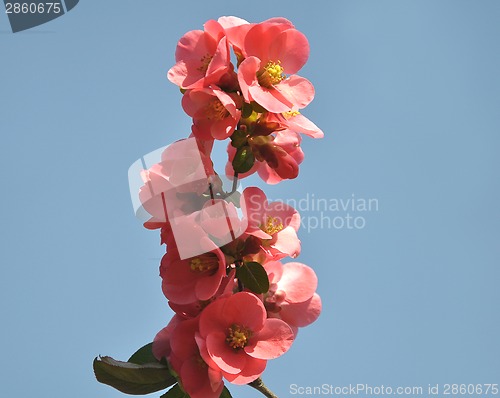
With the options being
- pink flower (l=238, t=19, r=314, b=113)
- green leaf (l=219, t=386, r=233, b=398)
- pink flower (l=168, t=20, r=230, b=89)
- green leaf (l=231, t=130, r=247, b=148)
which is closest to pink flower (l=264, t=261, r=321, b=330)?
green leaf (l=219, t=386, r=233, b=398)

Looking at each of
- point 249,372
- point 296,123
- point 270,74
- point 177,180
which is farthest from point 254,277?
point 270,74

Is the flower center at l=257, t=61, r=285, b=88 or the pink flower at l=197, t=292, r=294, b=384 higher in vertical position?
the flower center at l=257, t=61, r=285, b=88

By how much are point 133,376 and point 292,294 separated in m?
0.50

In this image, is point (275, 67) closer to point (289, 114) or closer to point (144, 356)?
point (289, 114)

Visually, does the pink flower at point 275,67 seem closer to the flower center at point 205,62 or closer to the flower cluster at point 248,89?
the flower cluster at point 248,89

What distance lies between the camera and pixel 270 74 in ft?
5.82

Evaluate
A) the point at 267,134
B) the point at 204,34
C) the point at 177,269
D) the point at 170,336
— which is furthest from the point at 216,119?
the point at 170,336

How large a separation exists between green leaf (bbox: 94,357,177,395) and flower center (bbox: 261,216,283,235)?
1.53 ft

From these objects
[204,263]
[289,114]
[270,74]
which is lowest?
[204,263]

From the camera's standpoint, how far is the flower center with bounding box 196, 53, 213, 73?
174 cm

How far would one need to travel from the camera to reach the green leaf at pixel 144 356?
1.70m

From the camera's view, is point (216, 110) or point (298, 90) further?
point (298, 90)

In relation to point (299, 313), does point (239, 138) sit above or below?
above

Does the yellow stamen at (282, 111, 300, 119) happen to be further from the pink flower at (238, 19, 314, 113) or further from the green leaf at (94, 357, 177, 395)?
the green leaf at (94, 357, 177, 395)
